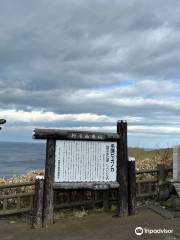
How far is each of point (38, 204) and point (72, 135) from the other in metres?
1.79

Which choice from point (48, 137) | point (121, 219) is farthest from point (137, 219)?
point (48, 137)

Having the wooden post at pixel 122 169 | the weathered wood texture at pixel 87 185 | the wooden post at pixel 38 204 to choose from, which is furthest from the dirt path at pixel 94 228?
the weathered wood texture at pixel 87 185

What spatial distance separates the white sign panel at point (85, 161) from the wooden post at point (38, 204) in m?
0.44

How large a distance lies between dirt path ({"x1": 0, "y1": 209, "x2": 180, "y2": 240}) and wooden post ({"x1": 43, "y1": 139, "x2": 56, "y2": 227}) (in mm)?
256

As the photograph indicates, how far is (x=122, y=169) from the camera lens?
989cm

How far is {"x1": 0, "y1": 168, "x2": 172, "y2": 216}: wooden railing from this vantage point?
10172mm

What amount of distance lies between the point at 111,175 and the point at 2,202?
10.3ft

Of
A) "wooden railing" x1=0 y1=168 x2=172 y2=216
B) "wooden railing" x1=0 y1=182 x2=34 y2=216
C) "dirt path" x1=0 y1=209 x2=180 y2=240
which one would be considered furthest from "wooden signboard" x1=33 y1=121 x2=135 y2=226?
"wooden railing" x1=0 y1=182 x2=34 y2=216

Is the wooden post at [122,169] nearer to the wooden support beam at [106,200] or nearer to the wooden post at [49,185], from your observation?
the wooden support beam at [106,200]

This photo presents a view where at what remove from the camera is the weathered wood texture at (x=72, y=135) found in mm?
9387
